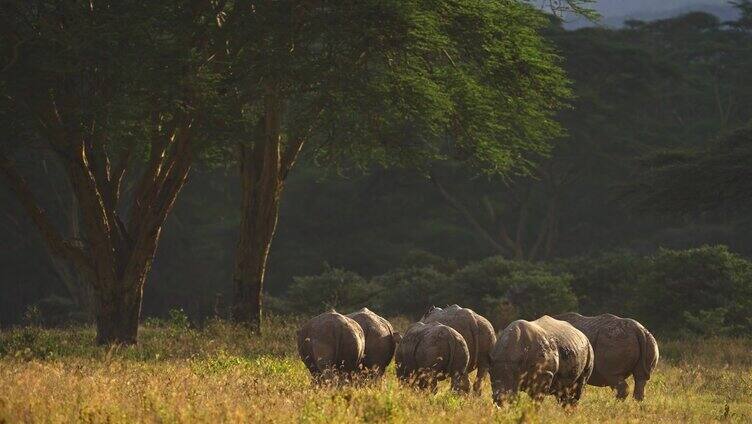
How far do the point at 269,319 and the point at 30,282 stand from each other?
23.8m

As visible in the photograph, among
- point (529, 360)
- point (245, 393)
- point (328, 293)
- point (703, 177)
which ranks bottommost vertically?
point (328, 293)

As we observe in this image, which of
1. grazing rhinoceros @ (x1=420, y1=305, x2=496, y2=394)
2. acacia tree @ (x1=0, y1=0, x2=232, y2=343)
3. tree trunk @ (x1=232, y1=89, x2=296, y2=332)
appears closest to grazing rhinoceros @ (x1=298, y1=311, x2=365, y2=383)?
grazing rhinoceros @ (x1=420, y1=305, x2=496, y2=394)

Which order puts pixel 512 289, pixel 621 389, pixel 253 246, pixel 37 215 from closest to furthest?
pixel 621 389, pixel 37 215, pixel 253 246, pixel 512 289

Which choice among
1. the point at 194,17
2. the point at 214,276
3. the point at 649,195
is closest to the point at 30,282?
the point at 214,276

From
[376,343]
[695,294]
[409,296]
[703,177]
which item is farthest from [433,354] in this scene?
[409,296]

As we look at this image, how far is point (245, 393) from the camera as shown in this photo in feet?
39.7

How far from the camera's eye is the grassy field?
1029cm

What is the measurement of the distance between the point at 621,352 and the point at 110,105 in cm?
871

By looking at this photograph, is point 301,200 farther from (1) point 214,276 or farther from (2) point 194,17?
(2) point 194,17

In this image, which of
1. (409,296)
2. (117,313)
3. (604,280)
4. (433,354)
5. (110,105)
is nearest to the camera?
(433,354)

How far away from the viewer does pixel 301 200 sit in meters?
51.9

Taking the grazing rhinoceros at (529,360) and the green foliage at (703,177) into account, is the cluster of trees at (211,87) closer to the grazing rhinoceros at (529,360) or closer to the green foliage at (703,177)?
the green foliage at (703,177)

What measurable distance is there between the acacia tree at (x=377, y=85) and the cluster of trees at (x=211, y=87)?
38mm

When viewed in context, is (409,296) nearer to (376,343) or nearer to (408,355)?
(376,343)
